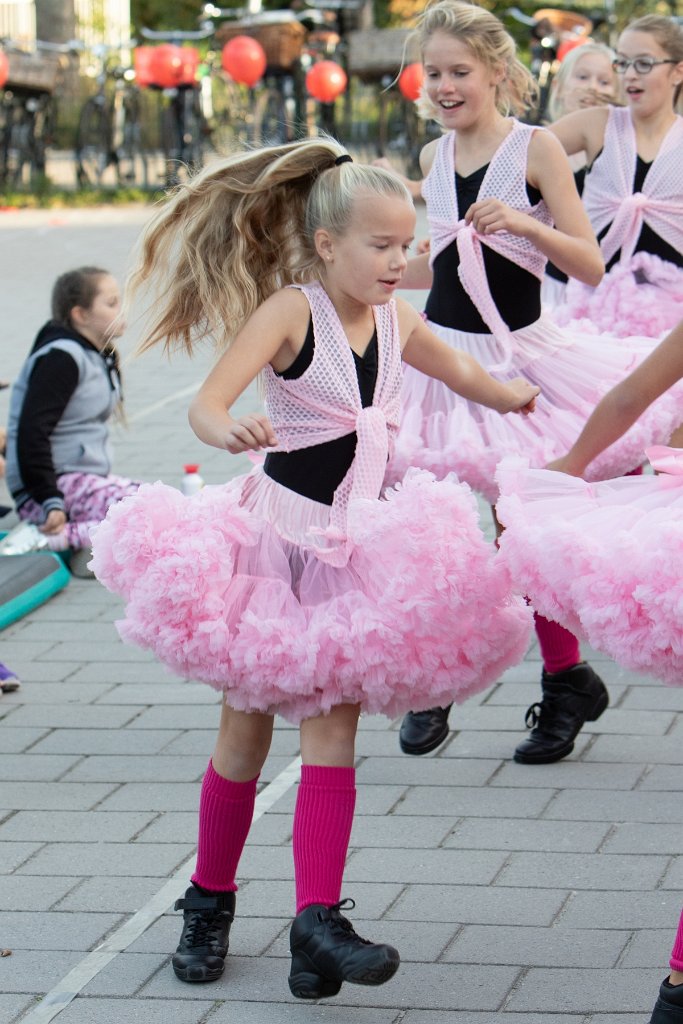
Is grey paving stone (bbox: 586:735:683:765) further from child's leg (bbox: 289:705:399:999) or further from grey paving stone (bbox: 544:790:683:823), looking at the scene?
child's leg (bbox: 289:705:399:999)

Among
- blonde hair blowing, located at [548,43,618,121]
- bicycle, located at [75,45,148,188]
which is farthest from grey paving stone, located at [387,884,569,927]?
bicycle, located at [75,45,148,188]

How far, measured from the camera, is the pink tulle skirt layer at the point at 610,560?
2.78m

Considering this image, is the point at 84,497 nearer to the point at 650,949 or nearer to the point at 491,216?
the point at 491,216

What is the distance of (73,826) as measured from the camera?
412 cm

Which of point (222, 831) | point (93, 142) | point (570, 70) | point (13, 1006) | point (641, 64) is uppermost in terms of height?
point (641, 64)

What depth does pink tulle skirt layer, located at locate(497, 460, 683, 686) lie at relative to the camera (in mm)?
2779

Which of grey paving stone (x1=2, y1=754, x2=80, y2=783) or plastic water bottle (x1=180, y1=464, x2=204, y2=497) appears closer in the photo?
grey paving stone (x1=2, y1=754, x2=80, y2=783)

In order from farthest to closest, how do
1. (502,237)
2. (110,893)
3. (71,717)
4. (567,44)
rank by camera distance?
(567,44) < (71,717) < (502,237) < (110,893)

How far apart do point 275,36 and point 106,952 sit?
1706 cm

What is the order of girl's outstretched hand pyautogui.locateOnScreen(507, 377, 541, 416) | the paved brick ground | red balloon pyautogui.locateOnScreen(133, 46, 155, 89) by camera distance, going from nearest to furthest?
the paved brick ground, girl's outstretched hand pyautogui.locateOnScreen(507, 377, 541, 416), red balloon pyautogui.locateOnScreen(133, 46, 155, 89)

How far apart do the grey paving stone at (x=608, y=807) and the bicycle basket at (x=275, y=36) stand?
1627cm

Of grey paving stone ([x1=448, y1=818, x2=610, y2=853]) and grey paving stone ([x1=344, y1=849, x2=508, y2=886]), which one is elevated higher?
grey paving stone ([x1=344, y1=849, x2=508, y2=886])

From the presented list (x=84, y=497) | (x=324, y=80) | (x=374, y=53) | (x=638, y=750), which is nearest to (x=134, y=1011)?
(x=638, y=750)

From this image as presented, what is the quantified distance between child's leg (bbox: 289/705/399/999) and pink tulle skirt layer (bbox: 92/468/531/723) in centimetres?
6
